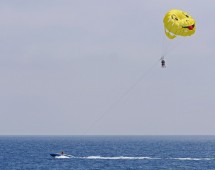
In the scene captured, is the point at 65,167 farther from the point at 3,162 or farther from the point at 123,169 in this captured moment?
the point at 3,162

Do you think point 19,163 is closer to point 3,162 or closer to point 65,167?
point 3,162

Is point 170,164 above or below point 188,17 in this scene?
below

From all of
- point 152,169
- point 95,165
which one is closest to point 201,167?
point 152,169

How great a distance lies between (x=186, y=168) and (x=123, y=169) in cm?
1302

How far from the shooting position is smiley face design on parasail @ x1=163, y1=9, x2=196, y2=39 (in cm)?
6825

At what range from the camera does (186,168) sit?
100750mm

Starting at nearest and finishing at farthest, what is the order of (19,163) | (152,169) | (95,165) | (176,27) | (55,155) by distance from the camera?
(176,27), (152,169), (95,165), (19,163), (55,155)

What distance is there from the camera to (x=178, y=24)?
67938mm

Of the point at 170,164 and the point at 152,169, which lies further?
the point at 170,164

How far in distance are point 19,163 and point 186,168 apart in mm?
40278

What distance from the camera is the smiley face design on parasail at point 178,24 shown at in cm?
6825

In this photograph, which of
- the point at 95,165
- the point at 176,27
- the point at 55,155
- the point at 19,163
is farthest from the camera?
the point at 55,155

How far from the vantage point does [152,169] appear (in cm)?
10006

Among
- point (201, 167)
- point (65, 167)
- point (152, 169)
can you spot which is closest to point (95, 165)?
point (65, 167)
